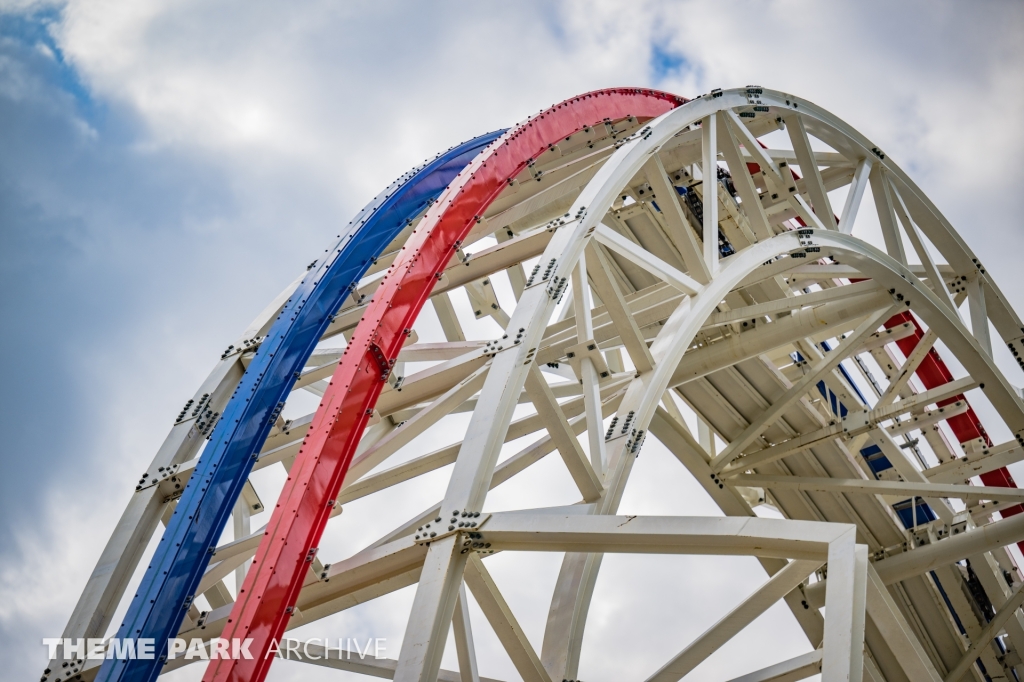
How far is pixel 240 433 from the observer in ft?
39.9

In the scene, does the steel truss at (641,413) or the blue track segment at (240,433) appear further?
the blue track segment at (240,433)

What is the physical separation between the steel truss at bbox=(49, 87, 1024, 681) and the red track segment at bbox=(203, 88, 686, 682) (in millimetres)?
27

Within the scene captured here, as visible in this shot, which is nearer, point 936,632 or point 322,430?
point 322,430

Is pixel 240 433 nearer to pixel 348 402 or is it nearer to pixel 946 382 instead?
pixel 348 402

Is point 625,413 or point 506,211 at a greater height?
point 506,211

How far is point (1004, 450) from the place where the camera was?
70.1 feet

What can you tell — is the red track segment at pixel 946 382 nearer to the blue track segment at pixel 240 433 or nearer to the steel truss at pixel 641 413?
the steel truss at pixel 641 413

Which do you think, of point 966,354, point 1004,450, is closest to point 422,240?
point 966,354

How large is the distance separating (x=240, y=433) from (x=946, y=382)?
709 inches

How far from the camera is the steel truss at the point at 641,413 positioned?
9.43 m

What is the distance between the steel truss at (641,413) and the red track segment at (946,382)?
0.08m

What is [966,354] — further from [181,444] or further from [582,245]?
[181,444]

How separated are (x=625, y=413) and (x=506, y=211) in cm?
485

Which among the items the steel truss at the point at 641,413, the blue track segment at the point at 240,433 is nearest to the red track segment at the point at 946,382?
the steel truss at the point at 641,413
